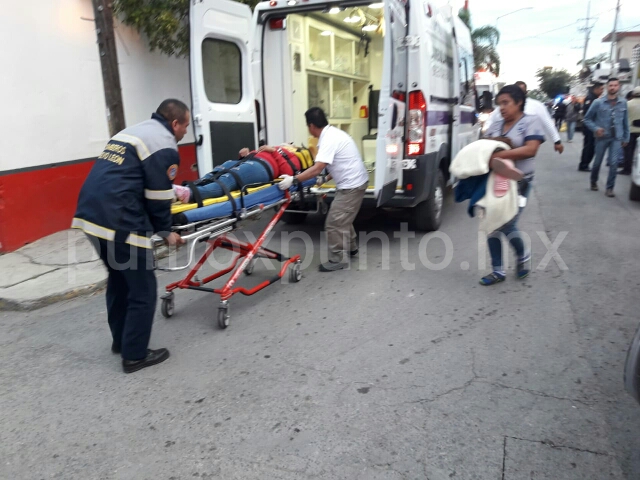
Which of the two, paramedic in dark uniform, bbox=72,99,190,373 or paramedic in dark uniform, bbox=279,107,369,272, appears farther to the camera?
paramedic in dark uniform, bbox=279,107,369,272

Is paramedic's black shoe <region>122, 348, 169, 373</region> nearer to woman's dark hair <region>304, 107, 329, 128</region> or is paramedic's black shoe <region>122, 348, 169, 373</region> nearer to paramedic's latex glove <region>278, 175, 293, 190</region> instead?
paramedic's latex glove <region>278, 175, 293, 190</region>

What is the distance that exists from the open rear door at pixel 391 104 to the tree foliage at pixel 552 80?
60.7 meters

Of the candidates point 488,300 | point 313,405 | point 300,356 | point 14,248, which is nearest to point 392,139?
point 488,300

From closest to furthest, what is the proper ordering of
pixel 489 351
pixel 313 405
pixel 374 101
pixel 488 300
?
pixel 313 405
pixel 489 351
pixel 488 300
pixel 374 101

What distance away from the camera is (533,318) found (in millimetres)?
4055

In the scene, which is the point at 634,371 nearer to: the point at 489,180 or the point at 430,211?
the point at 489,180

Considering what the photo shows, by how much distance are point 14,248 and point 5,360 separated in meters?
2.72

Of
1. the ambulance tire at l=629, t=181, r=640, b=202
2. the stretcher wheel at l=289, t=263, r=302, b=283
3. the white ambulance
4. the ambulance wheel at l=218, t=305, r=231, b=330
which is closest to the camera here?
the ambulance wheel at l=218, t=305, r=231, b=330

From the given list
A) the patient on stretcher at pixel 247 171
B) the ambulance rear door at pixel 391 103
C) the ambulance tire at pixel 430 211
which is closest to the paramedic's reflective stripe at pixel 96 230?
the patient on stretcher at pixel 247 171

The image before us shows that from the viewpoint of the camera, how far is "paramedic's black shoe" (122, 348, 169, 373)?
3494 millimetres

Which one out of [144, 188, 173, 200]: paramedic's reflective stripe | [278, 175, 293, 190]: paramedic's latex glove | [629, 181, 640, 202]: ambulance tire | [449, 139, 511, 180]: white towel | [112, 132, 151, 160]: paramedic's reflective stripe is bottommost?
[629, 181, 640, 202]: ambulance tire

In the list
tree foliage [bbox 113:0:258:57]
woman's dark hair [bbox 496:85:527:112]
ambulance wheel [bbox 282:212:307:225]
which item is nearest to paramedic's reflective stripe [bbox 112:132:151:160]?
woman's dark hair [bbox 496:85:527:112]

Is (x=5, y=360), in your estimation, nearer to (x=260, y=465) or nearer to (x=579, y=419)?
(x=260, y=465)

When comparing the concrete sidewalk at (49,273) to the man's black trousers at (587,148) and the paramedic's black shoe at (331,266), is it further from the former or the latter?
the man's black trousers at (587,148)
